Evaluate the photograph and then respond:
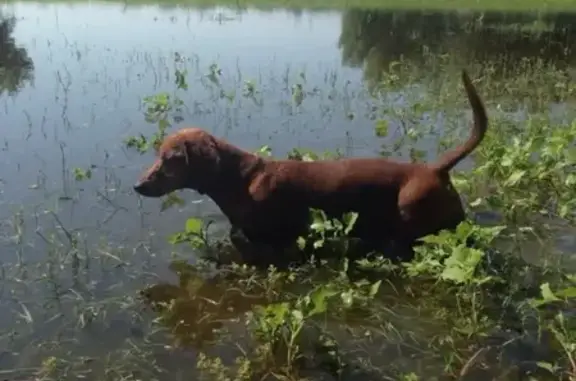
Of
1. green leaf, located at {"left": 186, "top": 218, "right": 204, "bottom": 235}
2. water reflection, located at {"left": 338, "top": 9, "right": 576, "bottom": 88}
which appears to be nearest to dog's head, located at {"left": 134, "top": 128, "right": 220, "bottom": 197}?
green leaf, located at {"left": 186, "top": 218, "right": 204, "bottom": 235}

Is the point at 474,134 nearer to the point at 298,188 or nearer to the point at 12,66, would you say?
the point at 298,188

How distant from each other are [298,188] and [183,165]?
35.2 inches

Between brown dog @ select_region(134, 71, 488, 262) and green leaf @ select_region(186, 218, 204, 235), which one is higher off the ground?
brown dog @ select_region(134, 71, 488, 262)

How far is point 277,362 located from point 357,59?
10.6 metres

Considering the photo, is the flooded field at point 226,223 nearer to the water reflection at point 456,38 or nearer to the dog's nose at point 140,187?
the water reflection at point 456,38

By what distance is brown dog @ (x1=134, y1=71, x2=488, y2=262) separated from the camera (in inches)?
220

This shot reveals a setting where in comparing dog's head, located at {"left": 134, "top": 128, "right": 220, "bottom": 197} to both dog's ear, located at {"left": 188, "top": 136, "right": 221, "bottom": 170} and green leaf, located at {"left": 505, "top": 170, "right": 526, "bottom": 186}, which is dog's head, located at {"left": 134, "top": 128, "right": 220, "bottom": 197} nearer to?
dog's ear, located at {"left": 188, "top": 136, "right": 221, "bottom": 170}

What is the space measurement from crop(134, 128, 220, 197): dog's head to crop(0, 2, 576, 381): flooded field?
1.65ft

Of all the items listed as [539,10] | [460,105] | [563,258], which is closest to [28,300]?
[563,258]

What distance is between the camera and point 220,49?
1488 centimetres

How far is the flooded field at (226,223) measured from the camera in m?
4.34

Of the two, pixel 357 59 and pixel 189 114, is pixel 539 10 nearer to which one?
pixel 357 59

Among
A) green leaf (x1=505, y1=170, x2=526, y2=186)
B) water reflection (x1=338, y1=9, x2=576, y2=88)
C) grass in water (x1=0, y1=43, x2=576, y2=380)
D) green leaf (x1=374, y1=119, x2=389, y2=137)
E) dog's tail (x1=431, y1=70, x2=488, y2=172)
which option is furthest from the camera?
water reflection (x1=338, y1=9, x2=576, y2=88)

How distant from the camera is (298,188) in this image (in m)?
5.75
